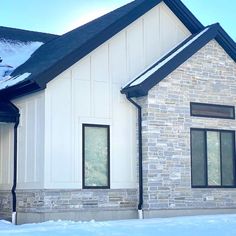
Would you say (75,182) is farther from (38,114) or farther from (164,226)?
(164,226)

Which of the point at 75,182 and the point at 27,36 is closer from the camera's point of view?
the point at 75,182

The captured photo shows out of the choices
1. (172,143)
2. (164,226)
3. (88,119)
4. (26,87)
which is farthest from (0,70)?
(164,226)

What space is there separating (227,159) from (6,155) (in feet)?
21.2

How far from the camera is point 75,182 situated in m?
14.2

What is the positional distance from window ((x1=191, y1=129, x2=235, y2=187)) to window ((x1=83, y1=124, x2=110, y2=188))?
2.54m

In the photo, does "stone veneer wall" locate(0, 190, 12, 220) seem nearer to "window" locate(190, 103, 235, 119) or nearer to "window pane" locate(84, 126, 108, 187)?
"window pane" locate(84, 126, 108, 187)

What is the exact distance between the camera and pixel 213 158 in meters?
15.9

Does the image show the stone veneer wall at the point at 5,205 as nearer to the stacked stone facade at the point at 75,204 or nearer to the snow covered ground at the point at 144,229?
the stacked stone facade at the point at 75,204

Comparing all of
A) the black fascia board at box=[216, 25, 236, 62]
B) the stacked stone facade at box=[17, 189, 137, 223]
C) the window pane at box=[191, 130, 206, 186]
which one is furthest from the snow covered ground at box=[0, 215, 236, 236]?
the black fascia board at box=[216, 25, 236, 62]

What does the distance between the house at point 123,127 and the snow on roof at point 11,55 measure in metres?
0.38

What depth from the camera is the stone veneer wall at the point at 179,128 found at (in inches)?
585

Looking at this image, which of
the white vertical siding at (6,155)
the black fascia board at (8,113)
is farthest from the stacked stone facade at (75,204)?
the black fascia board at (8,113)

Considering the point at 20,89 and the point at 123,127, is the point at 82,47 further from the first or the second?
the point at 123,127

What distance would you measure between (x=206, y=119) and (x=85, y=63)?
3.88 m
